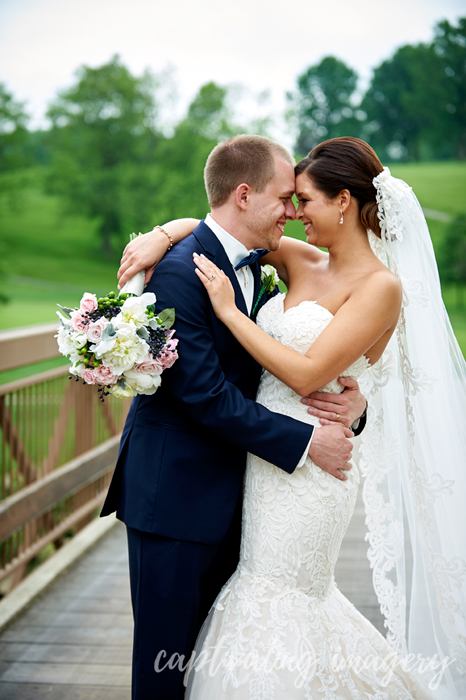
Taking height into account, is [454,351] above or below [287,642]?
above

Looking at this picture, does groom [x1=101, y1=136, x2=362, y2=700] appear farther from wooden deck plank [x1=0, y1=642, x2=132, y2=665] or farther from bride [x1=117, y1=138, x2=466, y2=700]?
wooden deck plank [x1=0, y1=642, x2=132, y2=665]

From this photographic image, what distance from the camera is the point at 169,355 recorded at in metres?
1.98

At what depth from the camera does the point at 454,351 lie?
8.32 ft

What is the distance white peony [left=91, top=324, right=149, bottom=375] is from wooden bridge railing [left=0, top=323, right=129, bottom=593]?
1.43 m

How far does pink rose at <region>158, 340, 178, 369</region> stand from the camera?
1.97 m

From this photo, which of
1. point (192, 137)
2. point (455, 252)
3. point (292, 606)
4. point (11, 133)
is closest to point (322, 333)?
point (292, 606)

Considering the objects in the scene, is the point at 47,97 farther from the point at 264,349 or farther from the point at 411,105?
the point at 264,349

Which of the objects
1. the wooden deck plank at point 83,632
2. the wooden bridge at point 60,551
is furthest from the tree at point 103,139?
the wooden deck plank at point 83,632

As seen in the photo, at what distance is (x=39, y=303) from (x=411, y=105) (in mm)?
21070

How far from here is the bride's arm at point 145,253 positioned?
86.3 inches

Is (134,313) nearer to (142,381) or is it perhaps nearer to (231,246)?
(142,381)

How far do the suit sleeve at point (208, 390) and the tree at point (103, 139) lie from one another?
3018 cm

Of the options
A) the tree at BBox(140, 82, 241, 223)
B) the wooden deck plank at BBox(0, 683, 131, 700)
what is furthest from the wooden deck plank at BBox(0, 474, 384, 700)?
the tree at BBox(140, 82, 241, 223)

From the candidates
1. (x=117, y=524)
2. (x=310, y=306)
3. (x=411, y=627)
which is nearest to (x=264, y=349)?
(x=310, y=306)
